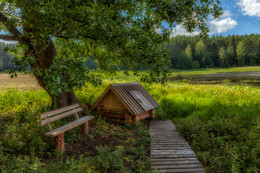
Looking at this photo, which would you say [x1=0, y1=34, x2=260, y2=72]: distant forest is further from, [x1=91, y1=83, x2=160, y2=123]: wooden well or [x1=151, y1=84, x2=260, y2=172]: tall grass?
[x1=91, y1=83, x2=160, y2=123]: wooden well

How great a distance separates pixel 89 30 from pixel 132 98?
371 cm

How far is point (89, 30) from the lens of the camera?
206 inches

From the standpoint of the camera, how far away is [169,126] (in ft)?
25.8

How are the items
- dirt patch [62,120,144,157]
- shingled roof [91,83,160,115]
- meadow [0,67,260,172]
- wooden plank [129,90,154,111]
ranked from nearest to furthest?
meadow [0,67,260,172]
dirt patch [62,120,144,157]
shingled roof [91,83,160,115]
wooden plank [129,90,154,111]

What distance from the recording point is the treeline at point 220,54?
77.0 m

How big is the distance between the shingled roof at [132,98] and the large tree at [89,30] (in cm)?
121

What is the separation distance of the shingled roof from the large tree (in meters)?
1.21

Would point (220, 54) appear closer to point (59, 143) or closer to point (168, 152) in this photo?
point (168, 152)

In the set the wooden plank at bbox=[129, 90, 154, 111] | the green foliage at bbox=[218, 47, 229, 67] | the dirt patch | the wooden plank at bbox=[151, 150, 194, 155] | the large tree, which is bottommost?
the wooden plank at bbox=[151, 150, 194, 155]

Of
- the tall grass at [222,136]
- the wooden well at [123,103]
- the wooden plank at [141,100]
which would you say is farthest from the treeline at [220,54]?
the wooden well at [123,103]

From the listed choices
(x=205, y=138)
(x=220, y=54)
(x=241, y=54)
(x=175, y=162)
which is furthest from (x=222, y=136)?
(x=241, y=54)

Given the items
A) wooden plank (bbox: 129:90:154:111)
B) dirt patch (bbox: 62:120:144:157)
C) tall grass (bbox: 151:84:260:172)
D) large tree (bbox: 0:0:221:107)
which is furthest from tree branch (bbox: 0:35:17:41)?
tall grass (bbox: 151:84:260:172)

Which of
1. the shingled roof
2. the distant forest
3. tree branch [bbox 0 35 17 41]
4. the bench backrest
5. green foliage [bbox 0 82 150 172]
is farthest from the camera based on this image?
the distant forest

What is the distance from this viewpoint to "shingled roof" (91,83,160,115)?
731 cm
